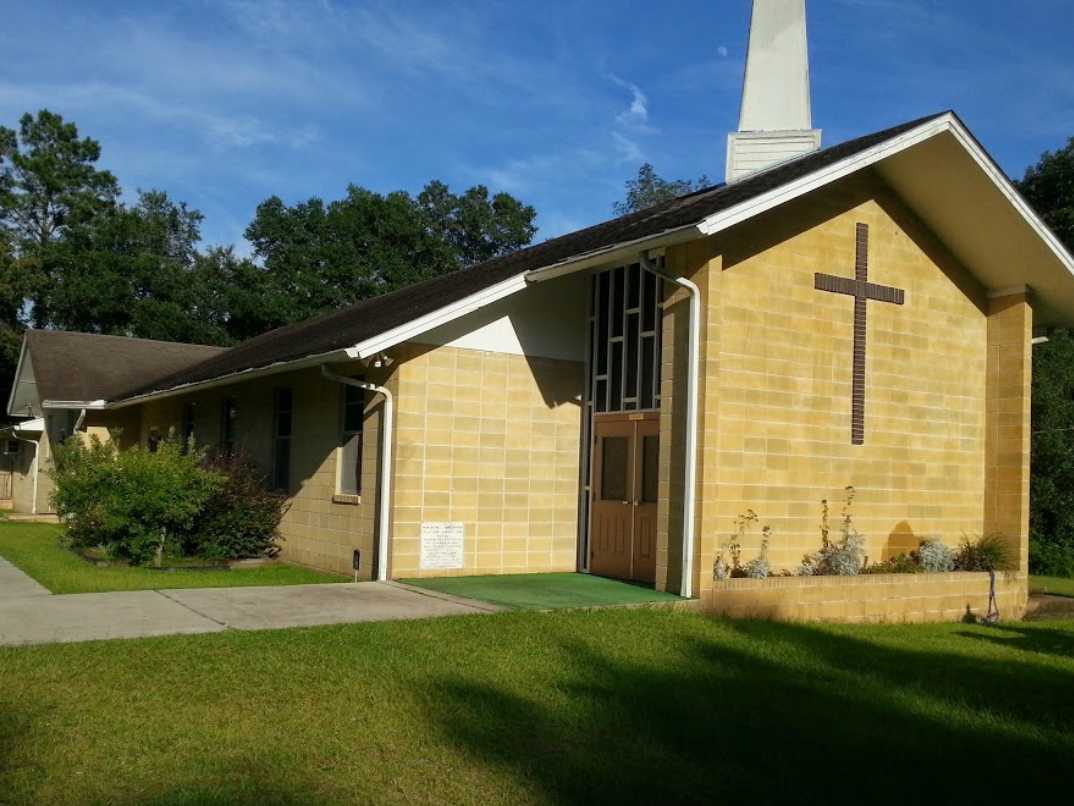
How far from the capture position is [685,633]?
9969 millimetres

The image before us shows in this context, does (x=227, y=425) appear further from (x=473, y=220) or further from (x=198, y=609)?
(x=473, y=220)

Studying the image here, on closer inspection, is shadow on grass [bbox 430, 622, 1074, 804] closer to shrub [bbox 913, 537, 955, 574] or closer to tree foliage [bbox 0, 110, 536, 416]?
shrub [bbox 913, 537, 955, 574]

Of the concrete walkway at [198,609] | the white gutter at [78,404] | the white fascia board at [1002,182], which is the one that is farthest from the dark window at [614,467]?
the white gutter at [78,404]

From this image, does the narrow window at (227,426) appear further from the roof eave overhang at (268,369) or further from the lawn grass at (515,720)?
the lawn grass at (515,720)

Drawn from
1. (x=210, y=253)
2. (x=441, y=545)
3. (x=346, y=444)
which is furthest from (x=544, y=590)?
(x=210, y=253)

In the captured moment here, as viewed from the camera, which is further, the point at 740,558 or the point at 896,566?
the point at 896,566

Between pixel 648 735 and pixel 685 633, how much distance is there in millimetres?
3614

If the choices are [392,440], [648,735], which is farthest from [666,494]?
[648,735]

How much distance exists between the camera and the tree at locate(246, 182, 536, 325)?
4722 centimetres

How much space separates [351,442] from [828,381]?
6.55m

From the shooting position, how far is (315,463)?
15391 millimetres

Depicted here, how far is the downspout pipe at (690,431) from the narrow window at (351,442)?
15.2 feet

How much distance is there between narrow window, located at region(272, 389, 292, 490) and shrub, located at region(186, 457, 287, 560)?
1.58 feet

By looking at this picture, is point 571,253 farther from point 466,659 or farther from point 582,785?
point 582,785
